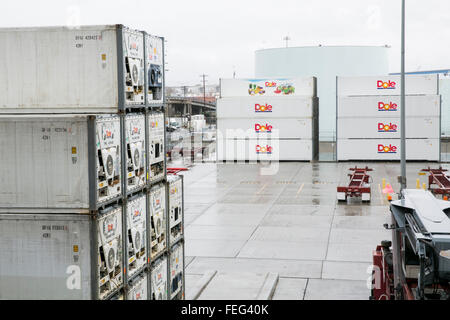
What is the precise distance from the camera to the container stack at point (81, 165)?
792cm

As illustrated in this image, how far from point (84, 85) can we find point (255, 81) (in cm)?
3631

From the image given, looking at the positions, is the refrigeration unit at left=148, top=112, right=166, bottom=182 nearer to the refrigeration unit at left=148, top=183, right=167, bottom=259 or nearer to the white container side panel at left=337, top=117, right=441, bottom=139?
the refrigeration unit at left=148, top=183, right=167, bottom=259

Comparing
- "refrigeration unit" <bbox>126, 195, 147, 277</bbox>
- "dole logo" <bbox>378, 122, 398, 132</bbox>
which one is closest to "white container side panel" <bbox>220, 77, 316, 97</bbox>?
"dole logo" <bbox>378, 122, 398, 132</bbox>

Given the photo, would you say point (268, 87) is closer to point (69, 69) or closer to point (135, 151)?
point (135, 151)

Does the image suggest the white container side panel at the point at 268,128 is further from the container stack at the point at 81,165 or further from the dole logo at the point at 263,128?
the container stack at the point at 81,165

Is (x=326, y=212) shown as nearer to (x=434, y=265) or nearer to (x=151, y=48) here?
(x=151, y=48)

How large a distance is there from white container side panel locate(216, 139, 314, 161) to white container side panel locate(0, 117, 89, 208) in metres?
36.1

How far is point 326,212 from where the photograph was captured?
24.8 metres

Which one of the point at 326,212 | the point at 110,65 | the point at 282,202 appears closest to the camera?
the point at 110,65

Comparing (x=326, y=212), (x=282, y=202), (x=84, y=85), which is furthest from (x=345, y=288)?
(x=282, y=202)

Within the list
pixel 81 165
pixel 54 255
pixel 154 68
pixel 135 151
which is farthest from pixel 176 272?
pixel 81 165

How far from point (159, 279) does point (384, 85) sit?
35489 millimetres

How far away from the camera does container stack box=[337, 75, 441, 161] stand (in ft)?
139

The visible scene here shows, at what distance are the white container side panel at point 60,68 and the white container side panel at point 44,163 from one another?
42.1 inches
